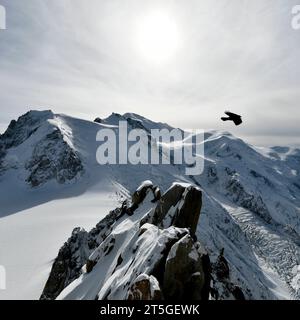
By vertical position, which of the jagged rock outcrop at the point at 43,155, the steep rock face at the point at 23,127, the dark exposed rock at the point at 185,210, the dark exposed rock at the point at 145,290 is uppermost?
the steep rock face at the point at 23,127

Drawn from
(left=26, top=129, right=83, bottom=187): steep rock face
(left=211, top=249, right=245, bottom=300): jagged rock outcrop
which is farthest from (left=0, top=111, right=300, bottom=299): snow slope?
(left=211, top=249, right=245, bottom=300): jagged rock outcrop

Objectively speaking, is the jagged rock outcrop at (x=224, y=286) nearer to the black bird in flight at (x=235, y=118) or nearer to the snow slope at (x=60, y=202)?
the black bird in flight at (x=235, y=118)

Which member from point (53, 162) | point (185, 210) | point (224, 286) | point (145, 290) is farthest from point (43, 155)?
point (145, 290)

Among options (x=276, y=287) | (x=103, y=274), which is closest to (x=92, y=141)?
(x=276, y=287)

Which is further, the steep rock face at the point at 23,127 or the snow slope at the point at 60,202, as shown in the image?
the steep rock face at the point at 23,127

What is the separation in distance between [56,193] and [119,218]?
70.8m

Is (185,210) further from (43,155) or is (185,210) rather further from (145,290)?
(43,155)

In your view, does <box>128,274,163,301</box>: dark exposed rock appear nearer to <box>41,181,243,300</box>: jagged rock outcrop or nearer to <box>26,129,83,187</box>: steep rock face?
<box>41,181,243,300</box>: jagged rock outcrop

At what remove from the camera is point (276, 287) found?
14000cm

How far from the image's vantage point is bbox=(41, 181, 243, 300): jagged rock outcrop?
1636 cm

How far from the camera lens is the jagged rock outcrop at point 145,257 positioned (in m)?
16.4

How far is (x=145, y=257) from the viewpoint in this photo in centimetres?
1827

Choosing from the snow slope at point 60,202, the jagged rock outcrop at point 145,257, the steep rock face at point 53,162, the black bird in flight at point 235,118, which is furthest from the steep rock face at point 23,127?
the black bird in flight at point 235,118
